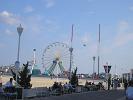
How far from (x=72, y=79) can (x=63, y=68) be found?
756 inches

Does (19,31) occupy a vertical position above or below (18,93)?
above

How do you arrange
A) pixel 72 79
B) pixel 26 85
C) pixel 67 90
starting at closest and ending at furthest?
pixel 26 85 < pixel 67 90 < pixel 72 79

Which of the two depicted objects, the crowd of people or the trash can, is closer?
the trash can

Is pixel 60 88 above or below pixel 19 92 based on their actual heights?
above

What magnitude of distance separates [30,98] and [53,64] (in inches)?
1926

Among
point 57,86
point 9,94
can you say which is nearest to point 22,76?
point 57,86

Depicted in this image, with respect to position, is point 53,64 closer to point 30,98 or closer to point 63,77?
point 63,77

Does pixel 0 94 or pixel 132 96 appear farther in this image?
pixel 0 94

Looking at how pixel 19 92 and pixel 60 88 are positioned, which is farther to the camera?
pixel 60 88

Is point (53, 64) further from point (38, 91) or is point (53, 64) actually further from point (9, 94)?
point (9, 94)

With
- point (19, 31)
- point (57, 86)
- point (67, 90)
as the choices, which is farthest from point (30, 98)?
point (67, 90)

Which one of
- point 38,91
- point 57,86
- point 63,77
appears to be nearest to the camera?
point 38,91

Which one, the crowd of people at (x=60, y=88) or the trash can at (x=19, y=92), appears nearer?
the trash can at (x=19, y=92)

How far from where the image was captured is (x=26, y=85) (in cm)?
3897
